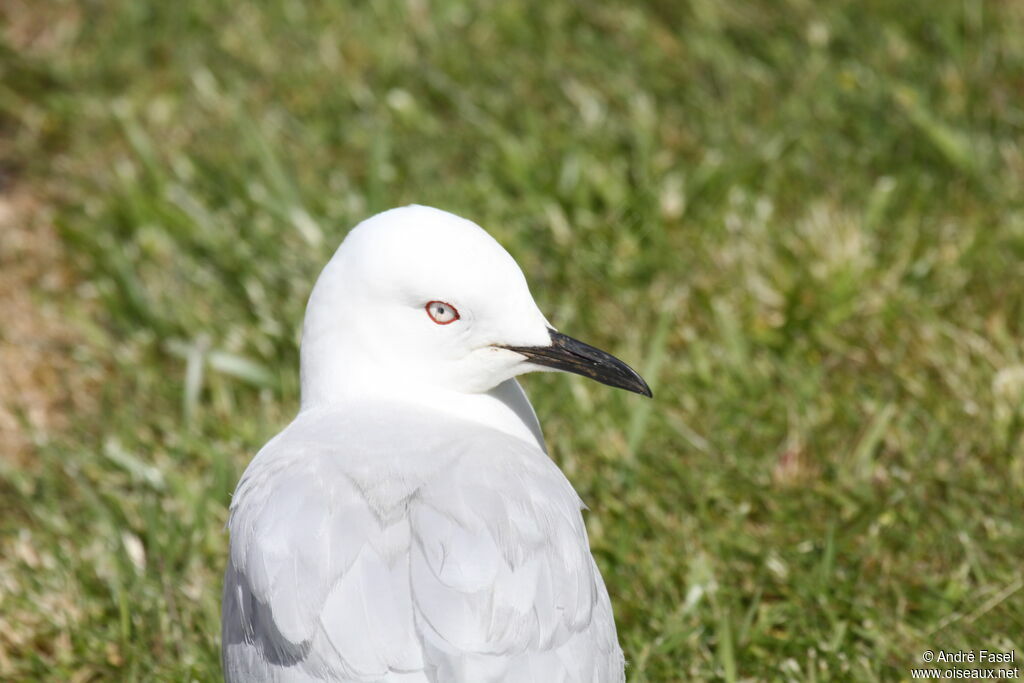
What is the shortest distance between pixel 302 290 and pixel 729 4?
2083mm

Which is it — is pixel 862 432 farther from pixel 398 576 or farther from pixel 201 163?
pixel 201 163

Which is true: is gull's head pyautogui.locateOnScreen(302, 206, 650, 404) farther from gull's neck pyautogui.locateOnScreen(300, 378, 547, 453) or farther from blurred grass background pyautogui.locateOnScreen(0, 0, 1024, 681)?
blurred grass background pyautogui.locateOnScreen(0, 0, 1024, 681)

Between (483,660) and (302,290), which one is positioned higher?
(483,660)

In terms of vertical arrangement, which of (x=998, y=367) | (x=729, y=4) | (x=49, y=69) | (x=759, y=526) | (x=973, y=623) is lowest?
(x=49, y=69)

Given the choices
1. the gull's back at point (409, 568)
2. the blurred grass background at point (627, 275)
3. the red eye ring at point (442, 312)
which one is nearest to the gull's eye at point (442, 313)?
the red eye ring at point (442, 312)

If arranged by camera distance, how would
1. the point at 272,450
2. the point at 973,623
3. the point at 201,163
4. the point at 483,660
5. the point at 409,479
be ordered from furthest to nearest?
the point at 201,163 → the point at 973,623 → the point at 272,450 → the point at 409,479 → the point at 483,660

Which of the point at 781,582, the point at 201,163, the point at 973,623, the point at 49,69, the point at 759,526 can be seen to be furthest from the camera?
the point at 49,69

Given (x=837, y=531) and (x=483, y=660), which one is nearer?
(x=483, y=660)

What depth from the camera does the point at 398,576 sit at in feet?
8.11

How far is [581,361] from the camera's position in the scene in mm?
2994

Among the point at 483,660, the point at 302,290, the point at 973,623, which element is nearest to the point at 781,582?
the point at 973,623

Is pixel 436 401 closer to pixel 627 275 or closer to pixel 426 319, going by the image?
pixel 426 319

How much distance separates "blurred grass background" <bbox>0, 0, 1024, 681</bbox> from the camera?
10.9 feet

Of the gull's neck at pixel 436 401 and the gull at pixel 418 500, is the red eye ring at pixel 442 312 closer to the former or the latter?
the gull at pixel 418 500
